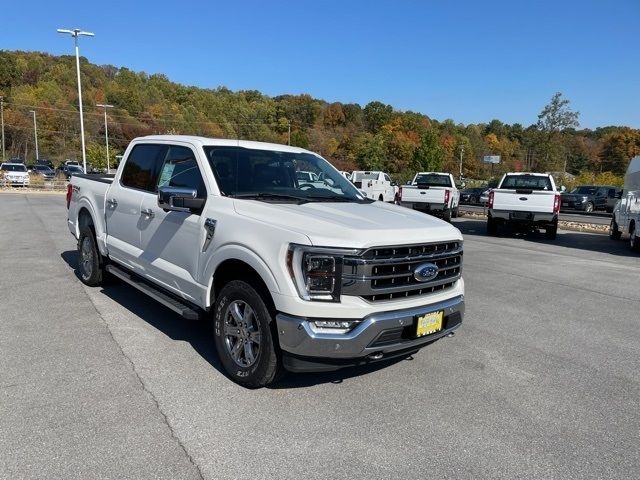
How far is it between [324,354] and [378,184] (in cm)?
2498

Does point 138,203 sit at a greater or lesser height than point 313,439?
greater

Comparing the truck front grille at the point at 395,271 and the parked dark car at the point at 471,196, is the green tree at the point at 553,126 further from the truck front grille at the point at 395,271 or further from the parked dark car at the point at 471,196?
the truck front grille at the point at 395,271

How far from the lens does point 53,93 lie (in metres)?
92.9

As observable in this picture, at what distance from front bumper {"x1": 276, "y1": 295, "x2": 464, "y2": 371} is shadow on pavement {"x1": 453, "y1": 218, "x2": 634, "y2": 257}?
11879 mm

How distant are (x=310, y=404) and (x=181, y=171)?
8.49 feet

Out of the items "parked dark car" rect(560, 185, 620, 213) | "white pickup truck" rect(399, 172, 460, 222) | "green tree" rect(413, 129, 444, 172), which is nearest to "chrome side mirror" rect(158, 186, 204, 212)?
"white pickup truck" rect(399, 172, 460, 222)

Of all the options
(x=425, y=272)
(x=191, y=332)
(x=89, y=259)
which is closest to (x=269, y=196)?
(x=425, y=272)

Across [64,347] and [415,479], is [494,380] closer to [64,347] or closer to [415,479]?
[415,479]

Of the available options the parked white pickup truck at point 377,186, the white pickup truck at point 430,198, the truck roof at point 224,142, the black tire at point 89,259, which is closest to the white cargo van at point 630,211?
the white pickup truck at point 430,198

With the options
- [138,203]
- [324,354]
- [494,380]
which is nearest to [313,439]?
[324,354]

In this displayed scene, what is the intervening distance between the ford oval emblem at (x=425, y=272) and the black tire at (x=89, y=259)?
4.54 m

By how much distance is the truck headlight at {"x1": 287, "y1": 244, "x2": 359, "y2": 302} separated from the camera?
11.3ft

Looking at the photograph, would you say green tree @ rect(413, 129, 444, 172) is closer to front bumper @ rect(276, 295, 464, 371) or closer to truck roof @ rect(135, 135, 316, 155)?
truck roof @ rect(135, 135, 316, 155)

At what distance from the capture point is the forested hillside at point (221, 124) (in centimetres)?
8325
